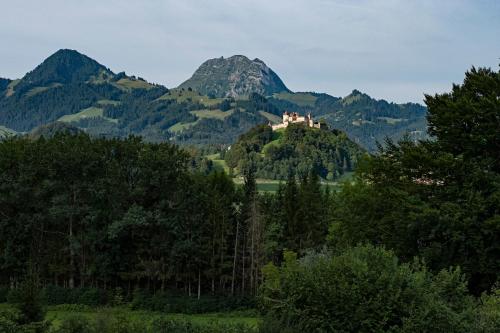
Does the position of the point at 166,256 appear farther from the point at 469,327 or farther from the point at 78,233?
the point at 469,327

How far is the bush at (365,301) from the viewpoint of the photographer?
1731 cm

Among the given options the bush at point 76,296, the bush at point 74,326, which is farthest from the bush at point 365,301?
the bush at point 76,296

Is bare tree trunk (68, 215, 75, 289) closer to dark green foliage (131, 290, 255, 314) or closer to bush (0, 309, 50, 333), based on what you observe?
dark green foliage (131, 290, 255, 314)

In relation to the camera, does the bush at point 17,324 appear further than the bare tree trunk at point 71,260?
No

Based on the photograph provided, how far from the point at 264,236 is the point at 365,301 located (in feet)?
124

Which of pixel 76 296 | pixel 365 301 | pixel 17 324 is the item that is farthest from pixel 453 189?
pixel 76 296

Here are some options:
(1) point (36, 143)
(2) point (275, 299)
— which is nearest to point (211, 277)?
(1) point (36, 143)

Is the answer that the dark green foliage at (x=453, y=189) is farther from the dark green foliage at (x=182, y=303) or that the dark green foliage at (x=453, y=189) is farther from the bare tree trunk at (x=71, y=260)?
the bare tree trunk at (x=71, y=260)

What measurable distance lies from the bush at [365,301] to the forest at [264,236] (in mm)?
54

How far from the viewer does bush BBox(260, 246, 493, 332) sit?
17312 millimetres

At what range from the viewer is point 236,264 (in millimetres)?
55125

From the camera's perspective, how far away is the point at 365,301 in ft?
58.0

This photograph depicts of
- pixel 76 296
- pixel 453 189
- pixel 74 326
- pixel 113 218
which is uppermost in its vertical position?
pixel 453 189

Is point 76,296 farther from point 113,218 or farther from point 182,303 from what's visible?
point 182,303
